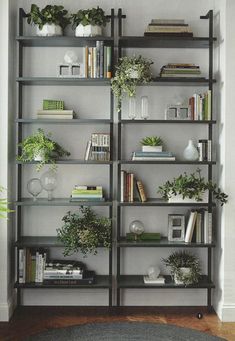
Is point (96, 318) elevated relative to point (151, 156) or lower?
lower

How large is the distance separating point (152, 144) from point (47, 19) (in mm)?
1288

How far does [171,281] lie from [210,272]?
1.10 feet

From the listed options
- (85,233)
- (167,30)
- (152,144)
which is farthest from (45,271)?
(167,30)

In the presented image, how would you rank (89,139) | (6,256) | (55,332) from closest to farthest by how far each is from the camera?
(55,332) → (6,256) → (89,139)

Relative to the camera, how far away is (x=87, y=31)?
168 inches

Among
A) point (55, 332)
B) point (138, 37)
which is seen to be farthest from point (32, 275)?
point (138, 37)

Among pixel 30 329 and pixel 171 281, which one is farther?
pixel 171 281

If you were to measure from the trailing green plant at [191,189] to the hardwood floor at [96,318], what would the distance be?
3.12 feet

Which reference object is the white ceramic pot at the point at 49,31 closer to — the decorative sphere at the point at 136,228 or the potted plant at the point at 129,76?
the potted plant at the point at 129,76

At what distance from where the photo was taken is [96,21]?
14.0 feet

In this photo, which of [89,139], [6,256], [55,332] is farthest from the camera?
[89,139]

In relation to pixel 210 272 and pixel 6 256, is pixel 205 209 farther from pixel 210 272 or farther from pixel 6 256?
pixel 6 256

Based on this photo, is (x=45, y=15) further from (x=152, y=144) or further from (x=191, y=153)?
(x=191, y=153)

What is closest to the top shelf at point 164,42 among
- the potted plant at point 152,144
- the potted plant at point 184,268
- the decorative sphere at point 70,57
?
the decorative sphere at point 70,57
